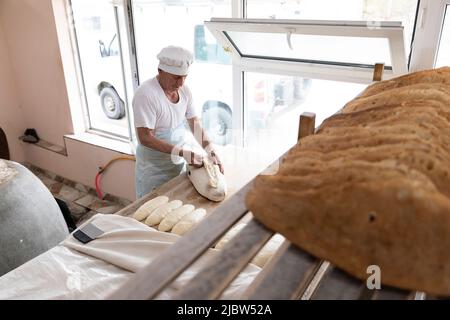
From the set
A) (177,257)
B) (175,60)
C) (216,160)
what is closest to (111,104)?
(175,60)

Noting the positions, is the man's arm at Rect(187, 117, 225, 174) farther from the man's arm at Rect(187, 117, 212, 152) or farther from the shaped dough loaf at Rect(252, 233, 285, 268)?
the shaped dough loaf at Rect(252, 233, 285, 268)

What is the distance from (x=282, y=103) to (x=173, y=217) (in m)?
1.27

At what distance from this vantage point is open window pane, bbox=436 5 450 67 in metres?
1.64

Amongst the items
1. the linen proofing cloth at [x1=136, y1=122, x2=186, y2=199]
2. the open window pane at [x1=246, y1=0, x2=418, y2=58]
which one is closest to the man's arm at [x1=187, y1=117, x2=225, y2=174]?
the linen proofing cloth at [x1=136, y1=122, x2=186, y2=199]

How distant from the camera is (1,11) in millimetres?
3480

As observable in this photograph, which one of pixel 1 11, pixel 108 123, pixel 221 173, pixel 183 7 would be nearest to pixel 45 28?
pixel 1 11

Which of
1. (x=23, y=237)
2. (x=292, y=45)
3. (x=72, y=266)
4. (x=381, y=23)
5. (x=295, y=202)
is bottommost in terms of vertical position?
(x=23, y=237)

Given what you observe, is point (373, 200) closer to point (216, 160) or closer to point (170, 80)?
point (216, 160)

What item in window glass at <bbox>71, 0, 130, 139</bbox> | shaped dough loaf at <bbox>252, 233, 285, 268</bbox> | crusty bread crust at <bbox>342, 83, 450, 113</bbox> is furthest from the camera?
window glass at <bbox>71, 0, 130, 139</bbox>

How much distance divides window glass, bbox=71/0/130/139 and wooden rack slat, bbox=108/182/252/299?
9.11 ft

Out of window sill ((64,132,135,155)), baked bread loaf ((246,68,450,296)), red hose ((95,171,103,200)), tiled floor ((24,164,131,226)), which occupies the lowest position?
tiled floor ((24,164,131,226))

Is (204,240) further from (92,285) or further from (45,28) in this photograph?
(45,28)

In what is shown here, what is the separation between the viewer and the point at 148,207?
1.67 metres

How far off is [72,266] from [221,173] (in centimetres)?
91
